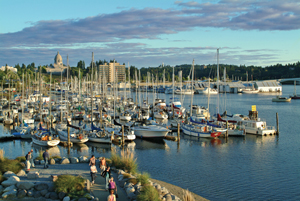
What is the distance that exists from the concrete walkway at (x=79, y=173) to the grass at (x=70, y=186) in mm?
847

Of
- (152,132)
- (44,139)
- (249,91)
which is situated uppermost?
(249,91)

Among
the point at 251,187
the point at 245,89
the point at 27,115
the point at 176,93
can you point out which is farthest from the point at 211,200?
the point at 245,89

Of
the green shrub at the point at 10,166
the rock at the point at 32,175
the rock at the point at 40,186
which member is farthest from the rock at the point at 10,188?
the green shrub at the point at 10,166

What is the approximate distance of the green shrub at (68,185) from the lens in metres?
18.7

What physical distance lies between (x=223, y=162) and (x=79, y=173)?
58.0ft

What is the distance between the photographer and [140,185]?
19.7 m

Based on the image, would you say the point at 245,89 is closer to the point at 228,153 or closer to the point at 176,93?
the point at 176,93

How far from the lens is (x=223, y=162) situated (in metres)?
34.2

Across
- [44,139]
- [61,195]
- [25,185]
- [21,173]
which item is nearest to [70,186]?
[61,195]

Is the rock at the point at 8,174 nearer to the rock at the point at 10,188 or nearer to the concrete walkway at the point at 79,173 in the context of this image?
the concrete walkway at the point at 79,173

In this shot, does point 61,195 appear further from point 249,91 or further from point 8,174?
point 249,91

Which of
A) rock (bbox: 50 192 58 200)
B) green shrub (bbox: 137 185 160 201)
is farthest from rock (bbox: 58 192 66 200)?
green shrub (bbox: 137 185 160 201)

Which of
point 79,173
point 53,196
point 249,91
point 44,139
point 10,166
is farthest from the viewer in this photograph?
point 249,91

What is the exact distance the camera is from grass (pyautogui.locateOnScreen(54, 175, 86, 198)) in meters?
18.5
